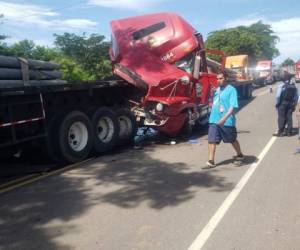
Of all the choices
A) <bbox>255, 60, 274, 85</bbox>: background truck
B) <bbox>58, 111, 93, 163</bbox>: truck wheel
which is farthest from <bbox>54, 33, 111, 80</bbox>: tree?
<bbox>58, 111, 93, 163</bbox>: truck wheel

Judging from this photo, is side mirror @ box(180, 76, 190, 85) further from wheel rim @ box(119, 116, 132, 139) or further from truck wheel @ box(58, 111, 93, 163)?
truck wheel @ box(58, 111, 93, 163)

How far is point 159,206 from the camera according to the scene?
5.93 metres

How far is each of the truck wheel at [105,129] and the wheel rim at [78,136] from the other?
0.35m

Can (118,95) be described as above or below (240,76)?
below

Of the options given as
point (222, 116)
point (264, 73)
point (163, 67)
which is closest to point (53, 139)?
point (222, 116)

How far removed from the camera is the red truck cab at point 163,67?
10.6 metres

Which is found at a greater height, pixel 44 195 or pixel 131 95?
pixel 131 95

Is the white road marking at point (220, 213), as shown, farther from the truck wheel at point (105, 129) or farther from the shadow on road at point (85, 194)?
the truck wheel at point (105, 129)

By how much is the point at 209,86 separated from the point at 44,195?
704cm

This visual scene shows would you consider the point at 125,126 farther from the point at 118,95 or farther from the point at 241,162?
the point at 241,162

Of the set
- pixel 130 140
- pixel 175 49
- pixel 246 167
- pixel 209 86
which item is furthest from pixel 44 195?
pixel 209 86

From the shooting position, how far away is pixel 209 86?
1258cm

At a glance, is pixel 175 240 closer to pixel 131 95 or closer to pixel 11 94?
pixel 11 94

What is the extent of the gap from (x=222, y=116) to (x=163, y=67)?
3.60m
